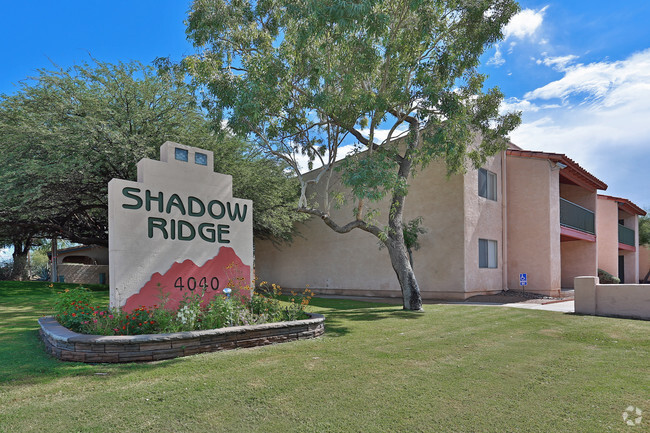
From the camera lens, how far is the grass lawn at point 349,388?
3.81 meters

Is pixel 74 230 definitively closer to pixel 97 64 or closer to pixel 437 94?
pixel 97 64

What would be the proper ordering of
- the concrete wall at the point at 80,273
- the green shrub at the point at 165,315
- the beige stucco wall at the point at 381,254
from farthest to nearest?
the concrete wall at the point at 80,273 → the beige stucco wall at the point at 381,254 → the green shrub at the point at 165,315

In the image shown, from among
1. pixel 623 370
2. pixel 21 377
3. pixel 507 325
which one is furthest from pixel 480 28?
pixel 21 377

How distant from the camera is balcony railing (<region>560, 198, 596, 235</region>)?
19.7 meters

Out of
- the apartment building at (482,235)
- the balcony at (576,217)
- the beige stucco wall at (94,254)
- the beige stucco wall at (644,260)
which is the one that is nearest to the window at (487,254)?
the apartment building at (482,235)

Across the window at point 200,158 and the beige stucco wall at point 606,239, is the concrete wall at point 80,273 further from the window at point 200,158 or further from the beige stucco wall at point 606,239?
the beige stucco wall at point 606,239

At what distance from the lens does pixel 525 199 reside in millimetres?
18250

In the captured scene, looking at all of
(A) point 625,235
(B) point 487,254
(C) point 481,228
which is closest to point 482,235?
(C) point 481,228

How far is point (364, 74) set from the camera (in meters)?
11.4

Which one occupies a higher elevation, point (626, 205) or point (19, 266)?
point (626, 205)

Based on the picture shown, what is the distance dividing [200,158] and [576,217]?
19.9m

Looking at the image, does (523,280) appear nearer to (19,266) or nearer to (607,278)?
(607,278)

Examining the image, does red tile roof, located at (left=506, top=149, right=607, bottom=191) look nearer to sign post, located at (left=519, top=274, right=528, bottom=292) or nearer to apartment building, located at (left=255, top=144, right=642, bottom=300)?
apartment building, located at (left=255, top=144, right=642, bottom=300)

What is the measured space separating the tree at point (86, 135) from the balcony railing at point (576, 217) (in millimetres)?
15072
